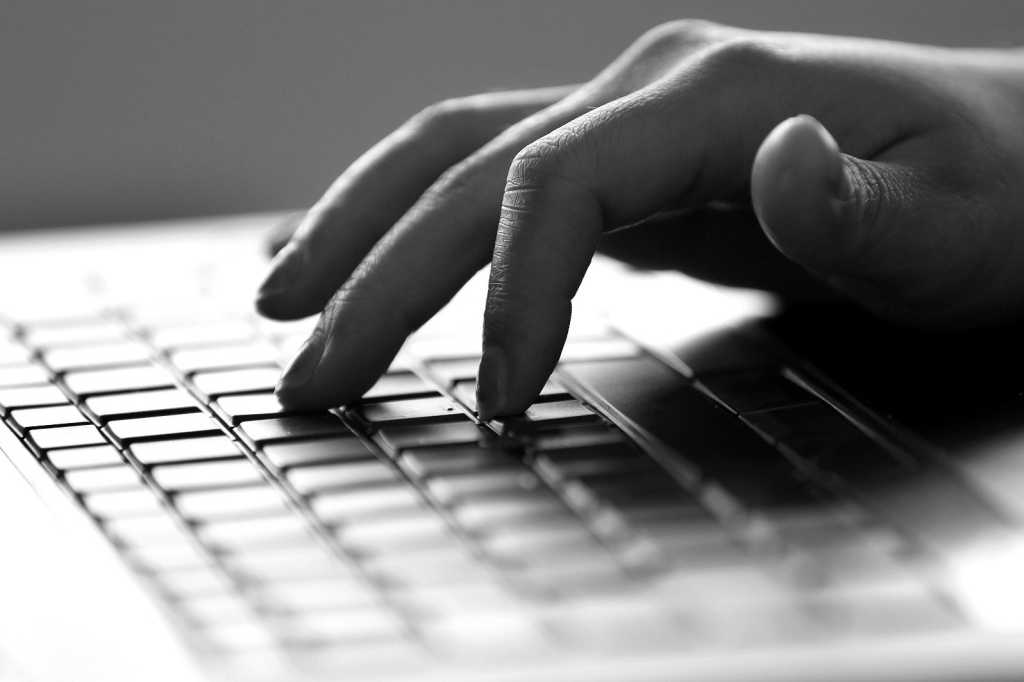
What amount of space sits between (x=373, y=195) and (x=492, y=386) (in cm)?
25

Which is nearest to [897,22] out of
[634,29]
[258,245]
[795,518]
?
[634,29]

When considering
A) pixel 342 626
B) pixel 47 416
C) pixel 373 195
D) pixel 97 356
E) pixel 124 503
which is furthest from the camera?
pixel 373 195

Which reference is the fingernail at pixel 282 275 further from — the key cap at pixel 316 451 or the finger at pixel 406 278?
the key cap at pixel 316 451

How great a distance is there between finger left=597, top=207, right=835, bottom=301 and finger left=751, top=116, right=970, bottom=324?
0.08 meters

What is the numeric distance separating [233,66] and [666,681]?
2.07 metres

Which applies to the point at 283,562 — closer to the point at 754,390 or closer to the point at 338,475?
the point at 338,475

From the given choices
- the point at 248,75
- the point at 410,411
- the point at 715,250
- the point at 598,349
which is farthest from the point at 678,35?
the point at 248,75

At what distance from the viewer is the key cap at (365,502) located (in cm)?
46

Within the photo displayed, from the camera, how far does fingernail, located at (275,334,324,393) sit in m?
0.58

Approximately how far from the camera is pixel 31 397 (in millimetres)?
609

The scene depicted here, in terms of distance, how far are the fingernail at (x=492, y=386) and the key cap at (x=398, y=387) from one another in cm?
4

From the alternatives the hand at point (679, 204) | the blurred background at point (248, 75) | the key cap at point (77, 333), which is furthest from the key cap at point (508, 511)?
the blurred background at point (248, 75)

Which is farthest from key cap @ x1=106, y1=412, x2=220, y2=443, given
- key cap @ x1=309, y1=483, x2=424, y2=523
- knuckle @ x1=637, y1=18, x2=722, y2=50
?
knuckle @ x1=637, y1=18, x2=722, y2=50

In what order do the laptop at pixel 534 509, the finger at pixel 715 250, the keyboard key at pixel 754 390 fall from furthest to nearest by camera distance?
the finger at pixel 715 250, the keyboard key at pixel 754 390, the laptop at pixel 534 509
